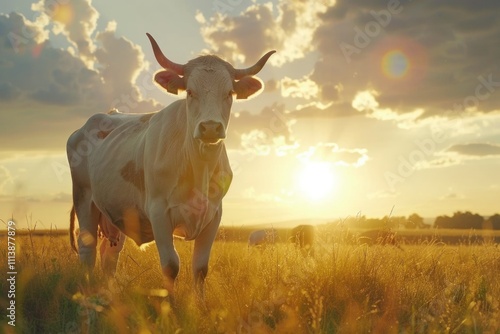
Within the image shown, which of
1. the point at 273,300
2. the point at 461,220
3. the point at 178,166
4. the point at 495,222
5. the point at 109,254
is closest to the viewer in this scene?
the point at 273,300

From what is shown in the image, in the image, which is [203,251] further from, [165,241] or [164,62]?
[164,62]

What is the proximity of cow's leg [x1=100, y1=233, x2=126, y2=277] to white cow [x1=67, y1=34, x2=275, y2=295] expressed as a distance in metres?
0.99

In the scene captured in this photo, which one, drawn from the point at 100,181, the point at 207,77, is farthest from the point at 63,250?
the point at 207,77

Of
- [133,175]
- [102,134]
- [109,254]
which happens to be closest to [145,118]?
[133,175]

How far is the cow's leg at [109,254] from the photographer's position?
29.0ft

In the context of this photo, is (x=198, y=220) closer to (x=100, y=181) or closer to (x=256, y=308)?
(x=256, y=308)

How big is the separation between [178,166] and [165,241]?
857 millimetres

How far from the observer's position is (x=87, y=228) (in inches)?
348

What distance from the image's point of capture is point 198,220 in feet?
21.7

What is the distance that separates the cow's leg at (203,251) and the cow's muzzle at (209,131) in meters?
1.47

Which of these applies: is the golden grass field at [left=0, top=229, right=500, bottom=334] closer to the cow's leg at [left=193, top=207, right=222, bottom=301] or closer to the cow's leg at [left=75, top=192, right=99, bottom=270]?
the cow's leg at [left=193, top=207, right=222, bottom=301]

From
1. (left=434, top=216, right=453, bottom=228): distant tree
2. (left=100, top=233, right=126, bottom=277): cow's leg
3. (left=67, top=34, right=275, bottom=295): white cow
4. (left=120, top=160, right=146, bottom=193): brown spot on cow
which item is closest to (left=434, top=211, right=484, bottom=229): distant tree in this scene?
(left=434, top=216, right=453, bottom=228): distant tree

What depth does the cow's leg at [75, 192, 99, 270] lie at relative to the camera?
870 centimetres

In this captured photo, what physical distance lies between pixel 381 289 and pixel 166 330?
8.90ft
